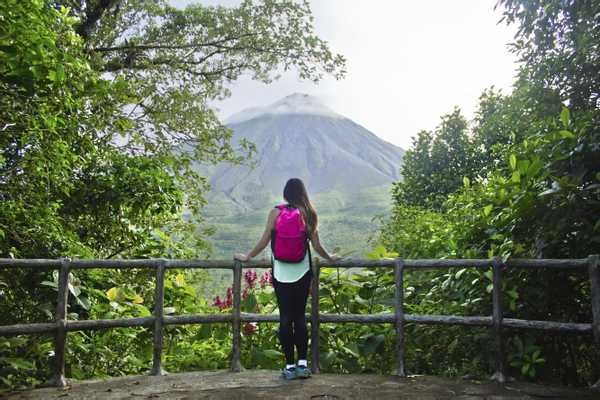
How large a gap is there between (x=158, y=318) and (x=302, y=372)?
150 centimetres

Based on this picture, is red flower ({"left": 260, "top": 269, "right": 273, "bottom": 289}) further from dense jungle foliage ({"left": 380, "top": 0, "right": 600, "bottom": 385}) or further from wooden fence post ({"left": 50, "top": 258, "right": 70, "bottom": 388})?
wooden fence post ({"left": 50, "top": 258, "right": 70, "bottom": 388})

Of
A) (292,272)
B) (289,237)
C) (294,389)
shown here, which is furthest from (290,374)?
(289,237)

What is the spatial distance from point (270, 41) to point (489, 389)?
1126cm

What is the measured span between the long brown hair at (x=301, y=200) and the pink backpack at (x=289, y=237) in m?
0.06

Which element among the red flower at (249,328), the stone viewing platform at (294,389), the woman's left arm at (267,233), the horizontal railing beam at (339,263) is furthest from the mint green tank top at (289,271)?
the red flower at (249,328)

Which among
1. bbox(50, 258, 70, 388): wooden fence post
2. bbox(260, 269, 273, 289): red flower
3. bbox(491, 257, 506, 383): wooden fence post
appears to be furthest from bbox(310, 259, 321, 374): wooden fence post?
bbox(50, 258, 70, 388): wooden fence post

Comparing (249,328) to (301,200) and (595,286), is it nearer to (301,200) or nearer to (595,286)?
(301,200)

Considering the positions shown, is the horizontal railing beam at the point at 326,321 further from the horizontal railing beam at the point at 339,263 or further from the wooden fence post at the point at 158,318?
the horizontal railing beam at the point at 339,263

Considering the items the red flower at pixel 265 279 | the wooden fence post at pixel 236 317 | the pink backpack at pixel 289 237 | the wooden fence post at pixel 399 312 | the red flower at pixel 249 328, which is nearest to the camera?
the pink backpack at pixel 289 237

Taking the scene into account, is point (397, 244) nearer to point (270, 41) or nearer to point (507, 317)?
point (507, 317)

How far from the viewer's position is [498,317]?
205 inches

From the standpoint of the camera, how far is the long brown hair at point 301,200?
5273 mm

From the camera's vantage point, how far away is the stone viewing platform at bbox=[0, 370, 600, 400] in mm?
4801

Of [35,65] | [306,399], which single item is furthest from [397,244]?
[35,65]
